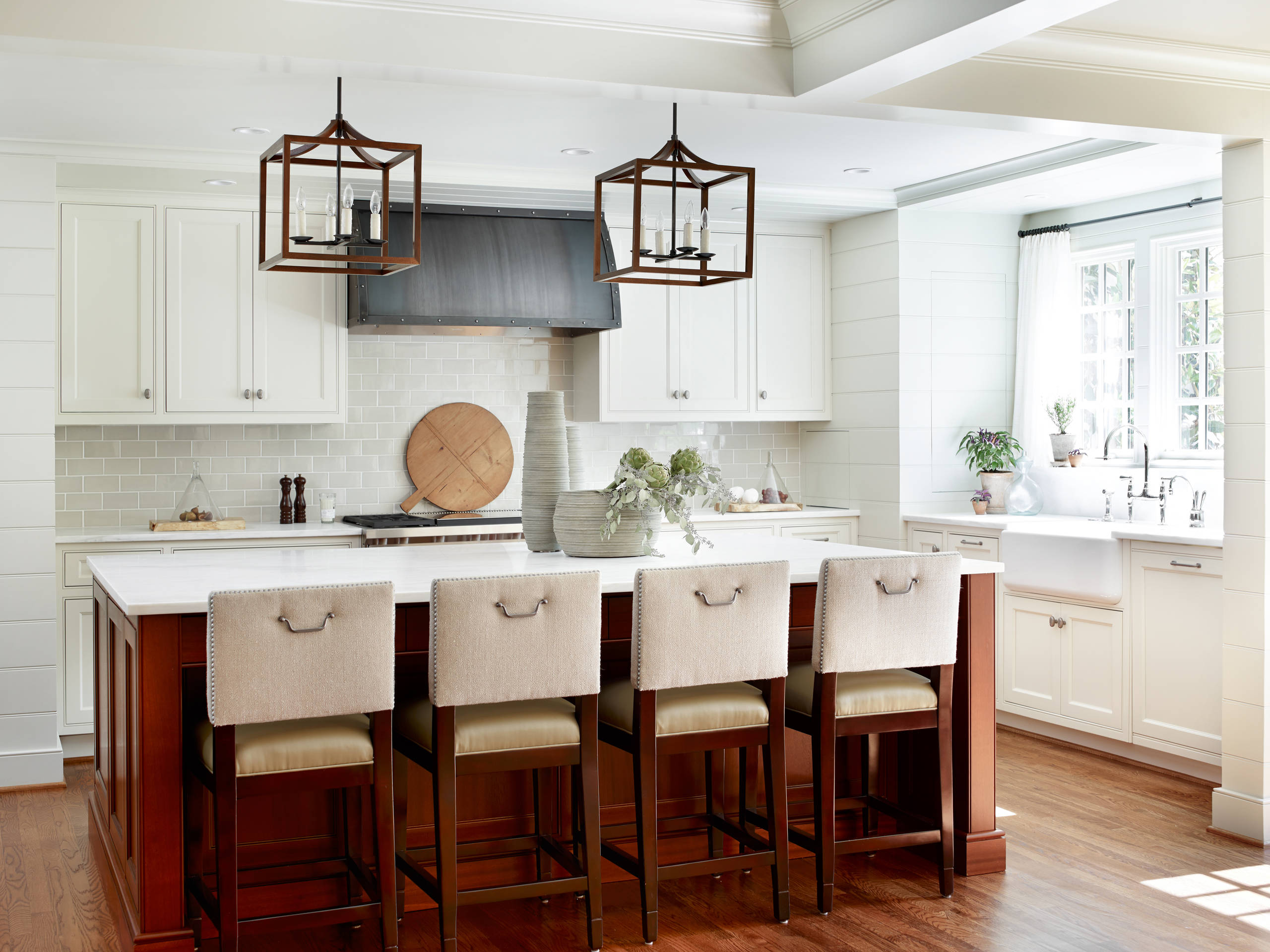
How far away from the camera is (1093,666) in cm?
519

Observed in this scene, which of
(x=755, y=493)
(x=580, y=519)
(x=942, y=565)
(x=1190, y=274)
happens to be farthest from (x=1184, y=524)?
(x=580, y=519)

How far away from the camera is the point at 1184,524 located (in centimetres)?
550

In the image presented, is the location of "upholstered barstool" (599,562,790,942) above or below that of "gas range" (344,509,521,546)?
below

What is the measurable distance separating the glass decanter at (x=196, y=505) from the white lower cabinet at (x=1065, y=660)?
379 cm

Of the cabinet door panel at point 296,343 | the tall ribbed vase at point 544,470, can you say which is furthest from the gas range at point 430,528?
the tall ribbed vase at point 544,470

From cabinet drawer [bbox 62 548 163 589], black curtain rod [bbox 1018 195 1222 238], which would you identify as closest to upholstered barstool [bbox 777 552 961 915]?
black curtain rod [bbox 1018 195 1222 238]

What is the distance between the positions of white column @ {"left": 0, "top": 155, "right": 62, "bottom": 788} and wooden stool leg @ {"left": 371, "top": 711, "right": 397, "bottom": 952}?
2581 millimetres

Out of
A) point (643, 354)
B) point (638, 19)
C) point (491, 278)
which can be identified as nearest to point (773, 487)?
point (643, 354)

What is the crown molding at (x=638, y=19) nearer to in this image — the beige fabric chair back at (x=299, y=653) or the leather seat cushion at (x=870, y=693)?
the beige fabric chair back at (x=299, y=653)

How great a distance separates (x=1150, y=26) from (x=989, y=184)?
1.72 metres

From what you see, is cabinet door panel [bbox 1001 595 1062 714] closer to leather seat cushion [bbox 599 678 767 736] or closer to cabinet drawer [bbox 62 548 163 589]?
leather seat cushion [bbox 599 678 767 736]

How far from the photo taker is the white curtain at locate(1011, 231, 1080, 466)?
20.4 feet

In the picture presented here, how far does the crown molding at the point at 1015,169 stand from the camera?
16.3 ft

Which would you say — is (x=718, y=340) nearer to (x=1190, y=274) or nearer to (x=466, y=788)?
(x=1190, y=274)
